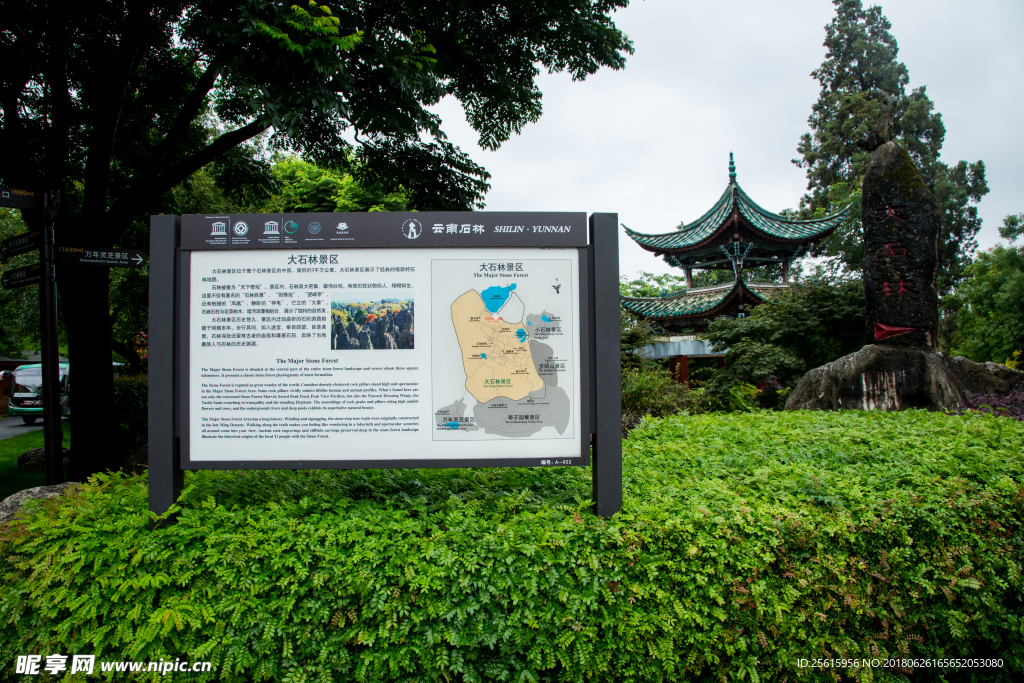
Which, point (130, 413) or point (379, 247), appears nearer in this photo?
point (379, 247)

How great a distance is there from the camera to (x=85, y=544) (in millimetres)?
2359

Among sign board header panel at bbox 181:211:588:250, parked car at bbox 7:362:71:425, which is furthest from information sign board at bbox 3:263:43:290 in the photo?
parked car at bbox 7:362:71:425

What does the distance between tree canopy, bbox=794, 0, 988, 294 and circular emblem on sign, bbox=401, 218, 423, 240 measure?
2924 centimetres

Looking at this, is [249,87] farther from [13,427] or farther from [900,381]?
[13,427]

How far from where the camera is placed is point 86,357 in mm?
6273

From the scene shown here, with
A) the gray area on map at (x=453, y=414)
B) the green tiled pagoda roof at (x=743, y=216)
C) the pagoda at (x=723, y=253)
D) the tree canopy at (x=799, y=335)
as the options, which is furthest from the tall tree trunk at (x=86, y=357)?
the green tiled pagoda roof at (x=743, y=216)

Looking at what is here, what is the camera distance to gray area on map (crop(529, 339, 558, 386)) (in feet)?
8.52

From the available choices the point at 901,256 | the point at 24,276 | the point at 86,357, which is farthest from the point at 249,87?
the point at 901,256

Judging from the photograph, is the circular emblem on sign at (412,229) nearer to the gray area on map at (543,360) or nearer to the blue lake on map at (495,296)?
the blue lake on map at (495,296)

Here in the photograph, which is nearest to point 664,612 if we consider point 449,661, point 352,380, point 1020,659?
point 449,661

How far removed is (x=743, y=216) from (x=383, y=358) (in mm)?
16281

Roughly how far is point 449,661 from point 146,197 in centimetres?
671

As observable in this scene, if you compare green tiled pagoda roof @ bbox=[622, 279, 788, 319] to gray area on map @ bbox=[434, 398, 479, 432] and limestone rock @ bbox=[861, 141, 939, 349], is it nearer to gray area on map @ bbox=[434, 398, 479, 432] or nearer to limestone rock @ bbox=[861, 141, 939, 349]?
limestone rock @ bbox=[861, 141, 939, 349]

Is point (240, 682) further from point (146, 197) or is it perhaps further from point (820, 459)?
point (146, 197)
